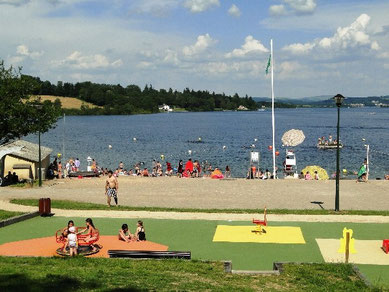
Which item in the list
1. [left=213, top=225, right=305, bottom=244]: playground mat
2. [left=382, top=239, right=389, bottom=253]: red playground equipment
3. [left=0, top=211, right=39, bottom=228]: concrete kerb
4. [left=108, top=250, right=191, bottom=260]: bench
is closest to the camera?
[left=108, top=250, right=191, bottom=260]: bench

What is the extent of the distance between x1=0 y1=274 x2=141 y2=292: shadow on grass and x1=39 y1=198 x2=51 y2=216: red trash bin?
9497mm

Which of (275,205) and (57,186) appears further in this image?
(57,186)

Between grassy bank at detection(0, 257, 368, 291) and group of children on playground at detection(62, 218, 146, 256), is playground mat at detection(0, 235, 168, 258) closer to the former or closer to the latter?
group of children on playground at detection(62, 218, 146, 256)

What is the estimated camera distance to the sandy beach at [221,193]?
81.1 feet

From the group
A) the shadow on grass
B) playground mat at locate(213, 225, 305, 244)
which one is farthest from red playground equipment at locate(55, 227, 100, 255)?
playground mat at locate(213, 225, 305, 244)

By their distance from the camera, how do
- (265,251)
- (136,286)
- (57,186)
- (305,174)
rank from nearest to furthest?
1. (136,286)
2. (265,251)
3. (57,186)
4. (305,174)

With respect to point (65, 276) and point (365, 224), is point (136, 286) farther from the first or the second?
point (365, 224)

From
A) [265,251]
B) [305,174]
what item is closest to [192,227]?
[265,251]

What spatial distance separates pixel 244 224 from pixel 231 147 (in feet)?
202

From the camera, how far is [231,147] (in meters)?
80.8

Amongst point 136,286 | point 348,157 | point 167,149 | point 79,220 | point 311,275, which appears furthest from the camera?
point 167,149

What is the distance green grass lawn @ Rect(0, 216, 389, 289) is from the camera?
A: 14.4 m

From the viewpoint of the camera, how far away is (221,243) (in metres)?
16.4

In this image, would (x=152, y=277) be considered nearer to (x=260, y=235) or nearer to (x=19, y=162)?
(x=260, y=235)
